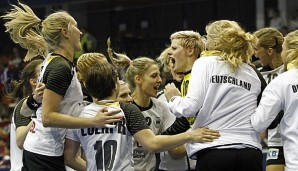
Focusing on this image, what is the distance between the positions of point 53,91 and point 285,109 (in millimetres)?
1506

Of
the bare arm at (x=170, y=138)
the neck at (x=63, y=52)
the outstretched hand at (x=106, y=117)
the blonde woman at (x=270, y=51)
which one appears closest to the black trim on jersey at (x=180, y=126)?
the bare arm at (x=170, y=138)

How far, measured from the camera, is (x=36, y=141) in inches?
186

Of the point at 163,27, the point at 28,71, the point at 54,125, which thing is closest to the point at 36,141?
the point at 54,125

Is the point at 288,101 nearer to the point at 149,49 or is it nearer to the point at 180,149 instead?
the point at 180,149

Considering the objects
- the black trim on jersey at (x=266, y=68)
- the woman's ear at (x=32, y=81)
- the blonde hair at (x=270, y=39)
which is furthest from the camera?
the black trim on jersey at (x=266, y=68)

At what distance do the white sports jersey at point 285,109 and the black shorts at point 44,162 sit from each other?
53.4 inches

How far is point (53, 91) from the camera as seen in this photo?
441cm

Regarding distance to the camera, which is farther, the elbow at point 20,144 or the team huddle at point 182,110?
the elbow at point 20,144

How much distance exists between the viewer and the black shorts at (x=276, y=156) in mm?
5344

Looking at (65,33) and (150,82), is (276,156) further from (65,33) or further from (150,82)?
(65,33)

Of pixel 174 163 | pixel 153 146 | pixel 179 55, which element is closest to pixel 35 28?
pixel 179 55

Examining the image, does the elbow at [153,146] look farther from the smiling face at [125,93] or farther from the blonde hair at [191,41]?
the smiling face at [125,93]

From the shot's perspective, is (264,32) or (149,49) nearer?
(264,32)

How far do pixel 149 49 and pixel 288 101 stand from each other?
34.5 ft
